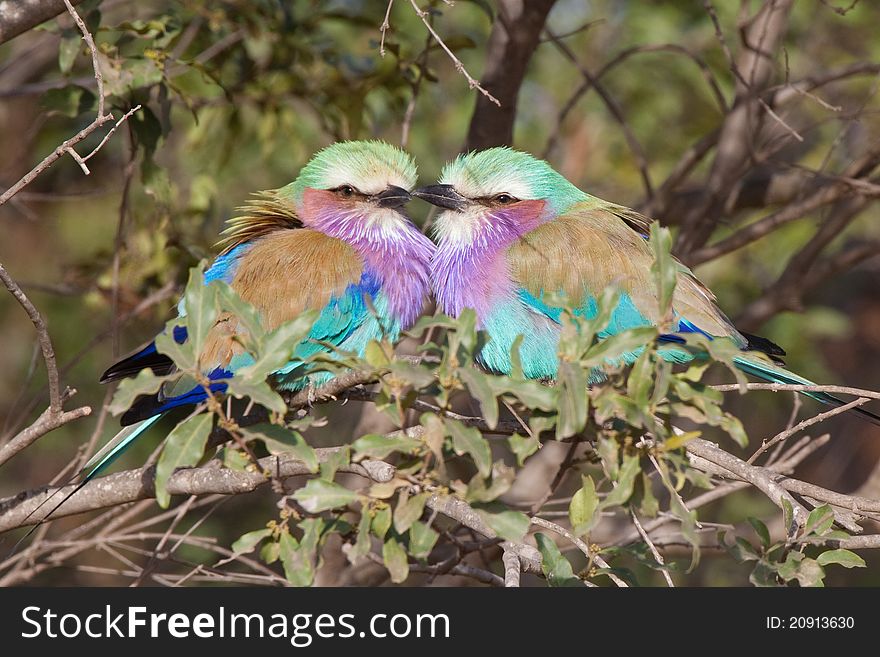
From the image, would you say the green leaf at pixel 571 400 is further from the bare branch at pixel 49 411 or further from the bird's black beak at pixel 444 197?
the bird's black beak at pixel 444 197

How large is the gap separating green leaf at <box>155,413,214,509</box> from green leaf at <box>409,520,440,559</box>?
493 mm

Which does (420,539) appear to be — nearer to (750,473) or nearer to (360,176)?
(750,473)

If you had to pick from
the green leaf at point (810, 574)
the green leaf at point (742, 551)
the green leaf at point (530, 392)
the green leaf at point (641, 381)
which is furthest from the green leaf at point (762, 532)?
the green leaf at point (530, 392)

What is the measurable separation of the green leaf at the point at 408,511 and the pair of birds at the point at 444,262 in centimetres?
128

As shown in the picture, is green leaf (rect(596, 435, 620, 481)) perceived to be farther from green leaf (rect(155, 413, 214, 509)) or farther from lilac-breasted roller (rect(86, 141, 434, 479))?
lilac-breasted roller (rect(86, 141, 434, 479))

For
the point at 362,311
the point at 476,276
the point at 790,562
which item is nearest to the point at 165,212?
the point at 362,311

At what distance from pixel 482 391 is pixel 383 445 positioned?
25 centimetres

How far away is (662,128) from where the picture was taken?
6816mm

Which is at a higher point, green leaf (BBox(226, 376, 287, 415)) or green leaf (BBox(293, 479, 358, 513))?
green leaf (BBox(226, 376, 287, 415))

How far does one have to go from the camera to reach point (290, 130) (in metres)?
5.08

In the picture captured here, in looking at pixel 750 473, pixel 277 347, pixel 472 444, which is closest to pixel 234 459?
pixel 277 347

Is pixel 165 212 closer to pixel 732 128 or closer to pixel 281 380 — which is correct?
pixel 281 380

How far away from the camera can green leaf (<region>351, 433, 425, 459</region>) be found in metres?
2.27

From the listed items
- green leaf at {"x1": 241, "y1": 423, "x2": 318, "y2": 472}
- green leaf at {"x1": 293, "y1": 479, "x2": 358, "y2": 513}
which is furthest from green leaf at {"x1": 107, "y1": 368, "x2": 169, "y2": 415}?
green leaf at {"x1": 293, "y1": 479, "x2": 358, "y2": 513}
